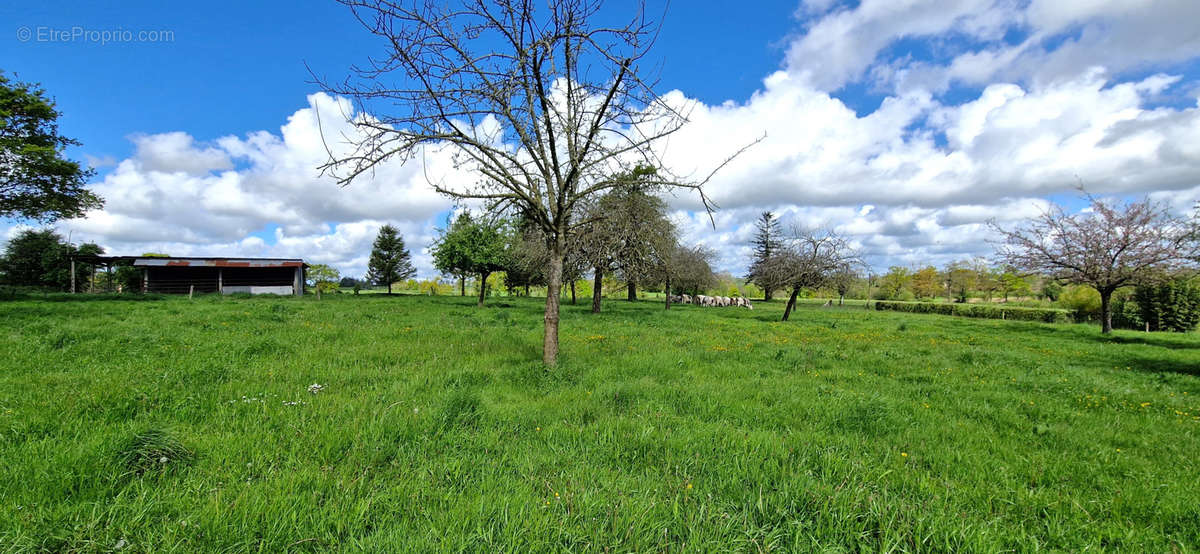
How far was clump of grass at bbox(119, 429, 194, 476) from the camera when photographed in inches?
126

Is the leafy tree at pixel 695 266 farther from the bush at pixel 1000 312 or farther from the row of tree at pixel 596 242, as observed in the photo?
the bush at pixel 1000 312

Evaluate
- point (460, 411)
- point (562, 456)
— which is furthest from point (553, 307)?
point (562, 456)

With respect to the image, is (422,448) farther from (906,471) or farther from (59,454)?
(906,471)

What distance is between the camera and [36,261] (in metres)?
41.8

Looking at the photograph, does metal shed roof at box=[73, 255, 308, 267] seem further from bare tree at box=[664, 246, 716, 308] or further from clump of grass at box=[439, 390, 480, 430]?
clump of grass at box=[439, 390, 480, 430]

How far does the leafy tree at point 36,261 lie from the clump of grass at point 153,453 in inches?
2367

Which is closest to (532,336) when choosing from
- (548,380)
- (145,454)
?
(548,380)

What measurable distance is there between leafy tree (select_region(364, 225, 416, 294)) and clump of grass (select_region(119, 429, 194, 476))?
61455 mm

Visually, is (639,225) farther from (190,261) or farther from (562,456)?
(190,261)

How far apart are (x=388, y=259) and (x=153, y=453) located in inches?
2460

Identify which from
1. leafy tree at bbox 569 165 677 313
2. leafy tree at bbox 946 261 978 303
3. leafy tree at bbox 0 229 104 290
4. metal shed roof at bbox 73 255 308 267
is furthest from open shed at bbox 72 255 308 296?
leafy tree at bbox 946 261 978 303

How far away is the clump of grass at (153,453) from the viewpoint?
3205 mm

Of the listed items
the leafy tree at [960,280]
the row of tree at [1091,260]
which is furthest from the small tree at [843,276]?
the leafy tree at [960,280]

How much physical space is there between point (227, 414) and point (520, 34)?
20.6 feet
